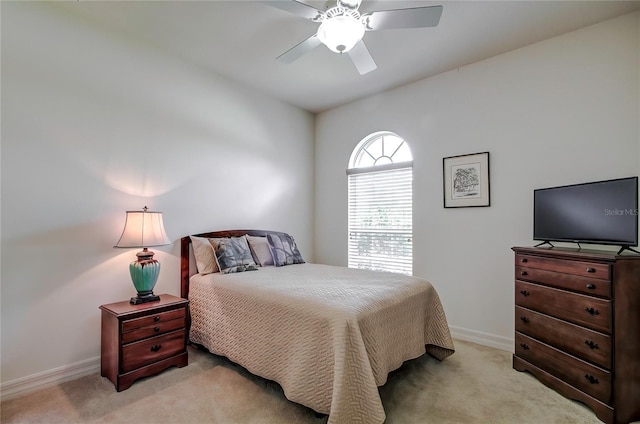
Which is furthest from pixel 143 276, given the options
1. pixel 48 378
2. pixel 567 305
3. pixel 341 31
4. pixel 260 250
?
pixel 567 305

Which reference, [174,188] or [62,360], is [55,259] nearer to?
[62,360]

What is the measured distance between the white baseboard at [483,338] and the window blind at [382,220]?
2.66 ft

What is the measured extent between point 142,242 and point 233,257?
865 millimetres

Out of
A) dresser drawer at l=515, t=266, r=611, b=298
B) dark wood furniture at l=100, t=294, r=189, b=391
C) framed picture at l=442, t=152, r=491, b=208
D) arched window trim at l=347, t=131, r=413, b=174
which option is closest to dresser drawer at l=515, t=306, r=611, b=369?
dresser drawer at l=515, t=266, r=611, b=298

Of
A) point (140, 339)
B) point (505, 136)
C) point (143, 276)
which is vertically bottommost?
point (140, 339)

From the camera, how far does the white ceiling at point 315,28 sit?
234cm

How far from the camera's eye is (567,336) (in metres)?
2.09

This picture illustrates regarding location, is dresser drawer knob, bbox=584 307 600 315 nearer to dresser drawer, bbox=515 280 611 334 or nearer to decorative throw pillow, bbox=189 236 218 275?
dresser drawer, bbox=515 280 611 334

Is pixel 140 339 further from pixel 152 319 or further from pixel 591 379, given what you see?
pixel 591 379

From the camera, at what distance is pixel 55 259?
2297 millimetres

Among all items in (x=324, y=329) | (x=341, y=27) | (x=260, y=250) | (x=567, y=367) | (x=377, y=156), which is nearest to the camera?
(x=324, y=329)

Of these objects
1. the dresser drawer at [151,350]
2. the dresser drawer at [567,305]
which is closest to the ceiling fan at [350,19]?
the dresser drawer at [567,305]

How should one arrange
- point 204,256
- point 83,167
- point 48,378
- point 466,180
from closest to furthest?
point 48,378 → point 83,167 → point 204,256 → point 466,180

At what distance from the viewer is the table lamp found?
237 centimetres
